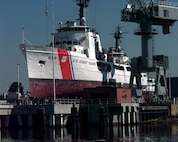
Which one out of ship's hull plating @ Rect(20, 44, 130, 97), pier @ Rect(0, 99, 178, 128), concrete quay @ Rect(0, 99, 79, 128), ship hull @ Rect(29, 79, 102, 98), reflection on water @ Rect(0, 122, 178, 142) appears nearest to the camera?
reflection on water @ Rect(0, 122, 178, 142)

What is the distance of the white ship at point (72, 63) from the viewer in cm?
9119

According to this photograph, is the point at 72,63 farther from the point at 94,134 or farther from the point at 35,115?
the point at 94,134

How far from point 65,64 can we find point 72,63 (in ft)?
4.96

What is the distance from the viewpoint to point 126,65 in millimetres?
117125

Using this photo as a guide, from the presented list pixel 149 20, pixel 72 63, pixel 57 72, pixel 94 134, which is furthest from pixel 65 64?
pixel 94 134

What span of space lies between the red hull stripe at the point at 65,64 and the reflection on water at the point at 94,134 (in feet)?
70.2

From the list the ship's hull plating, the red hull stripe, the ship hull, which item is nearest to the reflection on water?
the ship hull

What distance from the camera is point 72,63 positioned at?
95.2 metres

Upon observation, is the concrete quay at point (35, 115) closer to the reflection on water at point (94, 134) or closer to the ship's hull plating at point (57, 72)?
the reflection on water at point (94, 134)

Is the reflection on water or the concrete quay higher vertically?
the concrete quay

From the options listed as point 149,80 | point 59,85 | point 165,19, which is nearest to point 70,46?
point 59,85

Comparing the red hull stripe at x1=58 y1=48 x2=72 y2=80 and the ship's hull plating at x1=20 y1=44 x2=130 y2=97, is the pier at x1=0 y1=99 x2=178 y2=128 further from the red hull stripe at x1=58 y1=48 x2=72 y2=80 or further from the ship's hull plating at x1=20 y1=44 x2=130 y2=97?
the red hull stripe at x1=58 y1=48 x2=72 y2=80

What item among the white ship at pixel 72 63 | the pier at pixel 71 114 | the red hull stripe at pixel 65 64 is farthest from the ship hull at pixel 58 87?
the pier at pixel 71 114

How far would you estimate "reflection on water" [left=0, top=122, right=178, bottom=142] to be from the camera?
59562mm
